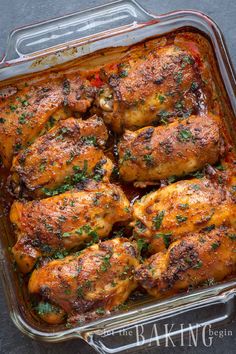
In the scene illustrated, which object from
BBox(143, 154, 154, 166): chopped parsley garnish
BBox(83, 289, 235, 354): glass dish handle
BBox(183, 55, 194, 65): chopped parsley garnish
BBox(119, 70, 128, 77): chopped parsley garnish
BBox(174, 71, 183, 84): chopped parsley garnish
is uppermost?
BBox(119, 70, 128, 77): chopped parsley garnish

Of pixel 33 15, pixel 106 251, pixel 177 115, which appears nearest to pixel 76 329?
pixel 106 251

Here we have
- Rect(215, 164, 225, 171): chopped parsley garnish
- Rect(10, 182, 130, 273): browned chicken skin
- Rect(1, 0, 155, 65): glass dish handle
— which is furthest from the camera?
Rect(1, 0, 155, 65): glass dish handle

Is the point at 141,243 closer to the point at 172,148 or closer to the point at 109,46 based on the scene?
the point at 172,148

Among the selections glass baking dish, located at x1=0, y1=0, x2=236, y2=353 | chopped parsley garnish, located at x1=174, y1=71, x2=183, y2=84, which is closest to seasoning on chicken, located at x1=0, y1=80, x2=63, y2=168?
glass baking dish, located at x1=0, y1=0, x2=236, y2=353

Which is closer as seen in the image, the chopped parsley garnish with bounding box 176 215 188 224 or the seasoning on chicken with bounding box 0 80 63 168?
the chopped parsley garnish with bounding box 176 215 188 224

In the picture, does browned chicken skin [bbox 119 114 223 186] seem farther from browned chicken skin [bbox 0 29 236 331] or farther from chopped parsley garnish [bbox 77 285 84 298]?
chopped parsley garnish [bbox 77 285 84 298]

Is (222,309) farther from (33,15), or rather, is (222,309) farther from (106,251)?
(33,15)
